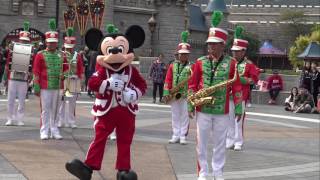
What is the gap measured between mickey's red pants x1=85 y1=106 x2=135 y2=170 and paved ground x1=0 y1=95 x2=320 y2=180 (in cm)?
79

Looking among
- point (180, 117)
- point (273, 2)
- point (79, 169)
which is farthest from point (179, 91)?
point (273, 2)

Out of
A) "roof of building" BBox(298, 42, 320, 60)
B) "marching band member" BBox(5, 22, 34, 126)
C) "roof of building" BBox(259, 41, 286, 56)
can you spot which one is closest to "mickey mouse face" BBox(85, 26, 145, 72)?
"marching band member" BBox(5, 22, 34, 126)

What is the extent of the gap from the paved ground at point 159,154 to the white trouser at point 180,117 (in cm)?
30

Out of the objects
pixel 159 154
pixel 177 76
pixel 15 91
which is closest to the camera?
pixel 159 154

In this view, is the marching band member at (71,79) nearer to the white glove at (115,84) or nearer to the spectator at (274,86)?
the white glove at (115,84)

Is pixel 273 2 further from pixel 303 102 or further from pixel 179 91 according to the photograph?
pixel 179 91

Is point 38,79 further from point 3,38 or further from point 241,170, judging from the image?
point 3,38

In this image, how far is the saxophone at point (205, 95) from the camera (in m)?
8.27

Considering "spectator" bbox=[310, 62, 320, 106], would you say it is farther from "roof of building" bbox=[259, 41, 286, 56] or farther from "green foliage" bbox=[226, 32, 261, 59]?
"roof of building" bbox=[259, 41, 286, 56]

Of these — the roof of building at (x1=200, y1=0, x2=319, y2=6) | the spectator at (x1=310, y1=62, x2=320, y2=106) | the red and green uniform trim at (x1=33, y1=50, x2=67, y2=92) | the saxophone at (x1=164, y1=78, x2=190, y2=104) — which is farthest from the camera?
the roof of building at (x1=200, y1=0, x2=319, y2=6)

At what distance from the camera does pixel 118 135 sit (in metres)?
7.77

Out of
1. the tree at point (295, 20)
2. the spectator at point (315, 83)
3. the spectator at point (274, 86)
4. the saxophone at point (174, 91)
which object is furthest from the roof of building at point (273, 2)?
the saxophone at point (174, 91)

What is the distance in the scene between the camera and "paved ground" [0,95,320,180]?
884 centimetres

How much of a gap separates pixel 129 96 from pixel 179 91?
411 cm
